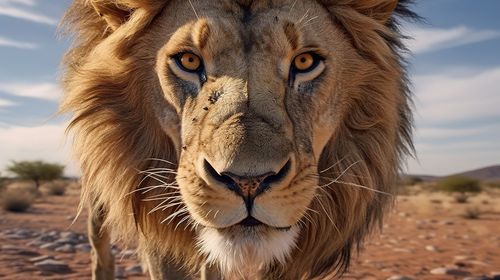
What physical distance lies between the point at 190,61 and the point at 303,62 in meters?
0.52

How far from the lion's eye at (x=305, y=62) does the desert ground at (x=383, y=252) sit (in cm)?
147

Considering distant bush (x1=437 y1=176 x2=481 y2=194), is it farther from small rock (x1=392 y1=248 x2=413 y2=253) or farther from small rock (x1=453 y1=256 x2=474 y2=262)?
small rock (x1=453 y1=256 x2=474 y2=262)

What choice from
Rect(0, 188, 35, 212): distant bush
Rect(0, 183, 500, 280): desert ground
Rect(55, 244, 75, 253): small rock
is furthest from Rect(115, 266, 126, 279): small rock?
Rect(0, 188, 35, 212): distant bush

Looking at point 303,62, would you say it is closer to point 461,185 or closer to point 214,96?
point 214,96

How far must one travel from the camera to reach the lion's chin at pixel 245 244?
2.11 meters

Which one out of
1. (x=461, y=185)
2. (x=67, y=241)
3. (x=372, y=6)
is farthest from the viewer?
(x=461, y=185)

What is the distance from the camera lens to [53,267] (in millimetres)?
5320

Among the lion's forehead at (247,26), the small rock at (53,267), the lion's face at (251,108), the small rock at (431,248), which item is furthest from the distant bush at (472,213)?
the lion's forehead at (247,26)

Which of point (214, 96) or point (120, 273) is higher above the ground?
point (214, 96)

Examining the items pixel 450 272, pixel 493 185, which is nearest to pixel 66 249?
pixel 450 272

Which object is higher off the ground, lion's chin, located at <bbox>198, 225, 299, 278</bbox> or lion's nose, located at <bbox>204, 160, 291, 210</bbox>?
lion's nose, located at <bbox>204, 160, 291, 210</bbox>

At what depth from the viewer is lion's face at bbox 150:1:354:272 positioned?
6.48 ft

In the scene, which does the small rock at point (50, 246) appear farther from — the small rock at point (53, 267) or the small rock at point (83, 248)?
the small rock at point (53, 267)

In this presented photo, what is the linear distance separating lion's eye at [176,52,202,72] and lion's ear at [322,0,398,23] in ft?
2.46
